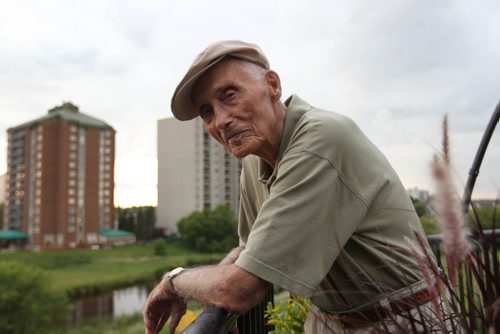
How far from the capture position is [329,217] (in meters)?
0.96

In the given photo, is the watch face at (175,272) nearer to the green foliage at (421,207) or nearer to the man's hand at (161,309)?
the man's hand at (161,309)

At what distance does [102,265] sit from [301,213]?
53151 millimetres

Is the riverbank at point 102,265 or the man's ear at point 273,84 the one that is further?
the riverbank at point 102,265

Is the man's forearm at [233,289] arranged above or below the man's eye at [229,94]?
below

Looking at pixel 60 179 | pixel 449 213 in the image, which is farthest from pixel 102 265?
pixel 449 213

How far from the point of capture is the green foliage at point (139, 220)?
231ft

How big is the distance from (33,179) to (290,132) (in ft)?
201

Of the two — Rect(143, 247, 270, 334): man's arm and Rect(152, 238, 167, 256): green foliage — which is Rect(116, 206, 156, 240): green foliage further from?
Rect(143, 247, 270, 334): man's arm

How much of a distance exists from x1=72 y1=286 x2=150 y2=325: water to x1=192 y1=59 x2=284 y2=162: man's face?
39.9 m

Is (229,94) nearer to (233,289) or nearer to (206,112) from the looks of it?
(206,112)

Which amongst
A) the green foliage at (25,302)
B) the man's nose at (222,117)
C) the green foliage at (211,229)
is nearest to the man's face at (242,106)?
the man's nose at (222,117)

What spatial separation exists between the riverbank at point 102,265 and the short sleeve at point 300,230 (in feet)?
131

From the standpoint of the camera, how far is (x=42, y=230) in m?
54.6

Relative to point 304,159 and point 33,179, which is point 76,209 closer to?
point 33,179
